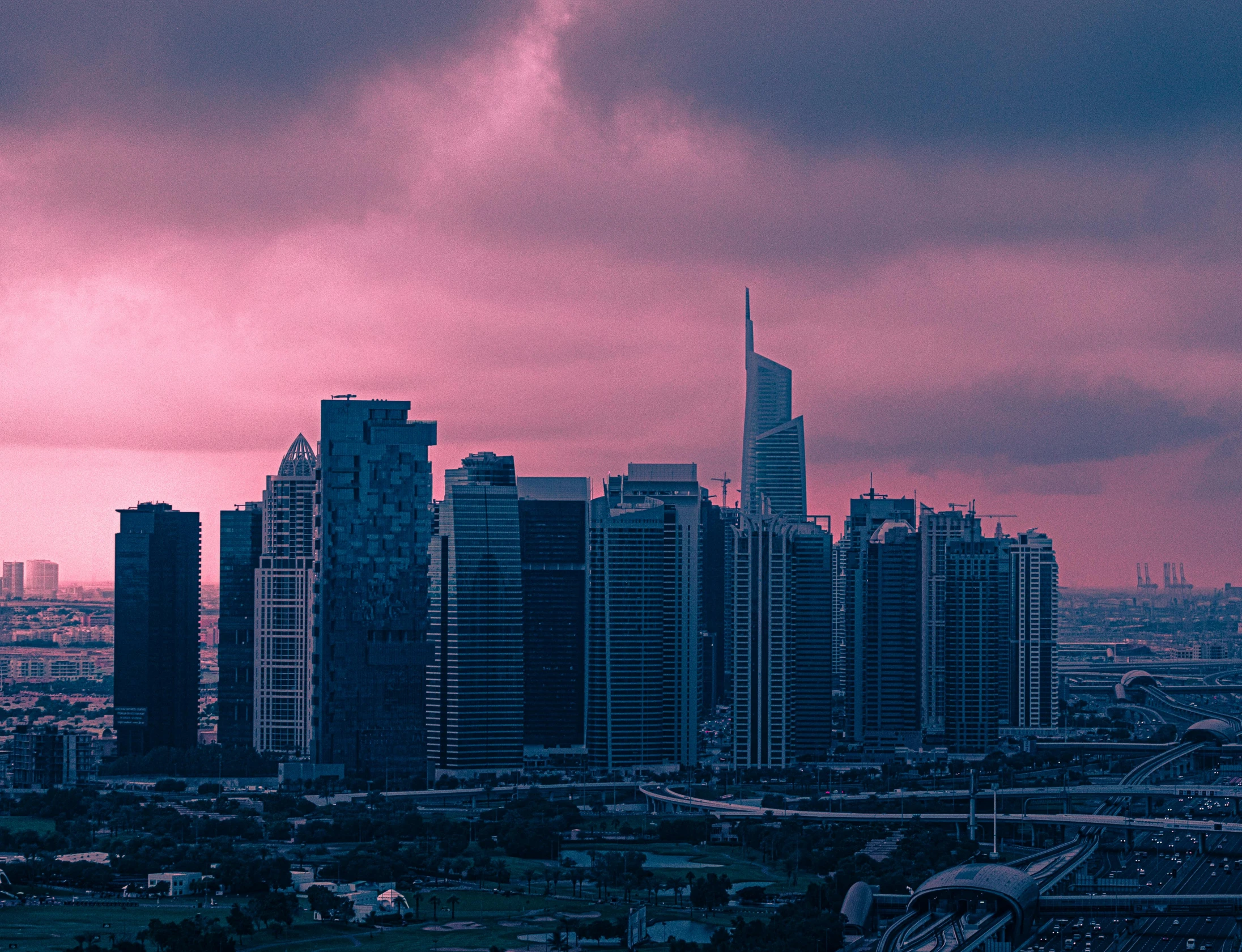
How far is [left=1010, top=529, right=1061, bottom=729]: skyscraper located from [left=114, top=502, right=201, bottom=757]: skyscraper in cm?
5295

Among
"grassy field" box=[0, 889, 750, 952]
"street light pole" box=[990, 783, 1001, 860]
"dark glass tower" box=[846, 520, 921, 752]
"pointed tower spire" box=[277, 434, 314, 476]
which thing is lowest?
"grassy field" box=[0, 889, 750, 952]

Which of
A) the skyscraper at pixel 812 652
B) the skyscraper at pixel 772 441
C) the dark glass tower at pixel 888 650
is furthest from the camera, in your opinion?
the skyscraper at pixel 772 441

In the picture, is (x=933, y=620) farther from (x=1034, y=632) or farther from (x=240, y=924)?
(x=240, y=924)

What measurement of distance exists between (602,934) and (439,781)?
4220 centimetres

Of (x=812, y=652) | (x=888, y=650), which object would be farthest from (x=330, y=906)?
(x=888, y=650)

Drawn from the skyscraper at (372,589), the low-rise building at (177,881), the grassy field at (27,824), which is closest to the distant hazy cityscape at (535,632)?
the skyscraper at (372,589)

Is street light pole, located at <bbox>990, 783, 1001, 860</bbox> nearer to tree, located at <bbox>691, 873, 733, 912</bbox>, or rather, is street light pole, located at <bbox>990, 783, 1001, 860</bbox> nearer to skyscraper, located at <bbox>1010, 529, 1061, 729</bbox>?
tree, located at <bbox>691, 873, 733, 912</bbox>

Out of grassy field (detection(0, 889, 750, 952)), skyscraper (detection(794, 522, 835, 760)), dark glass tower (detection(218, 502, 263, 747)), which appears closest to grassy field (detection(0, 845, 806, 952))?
grassy field (detection(0, 889, 750, 952))

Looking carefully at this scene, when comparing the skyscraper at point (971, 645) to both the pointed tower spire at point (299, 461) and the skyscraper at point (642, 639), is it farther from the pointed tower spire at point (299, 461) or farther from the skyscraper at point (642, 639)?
the pointed tower spire at point (299, 461)

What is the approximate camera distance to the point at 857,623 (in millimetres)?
128250

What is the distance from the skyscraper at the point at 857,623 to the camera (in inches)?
4970

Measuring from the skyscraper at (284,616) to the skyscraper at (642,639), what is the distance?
615 inches

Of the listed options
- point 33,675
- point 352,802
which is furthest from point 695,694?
point 33,675

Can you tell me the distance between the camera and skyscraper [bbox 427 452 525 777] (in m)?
107
